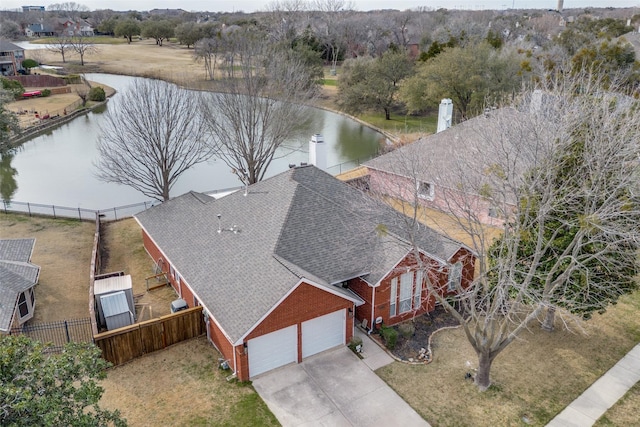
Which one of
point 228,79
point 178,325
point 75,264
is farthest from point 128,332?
point 228,79

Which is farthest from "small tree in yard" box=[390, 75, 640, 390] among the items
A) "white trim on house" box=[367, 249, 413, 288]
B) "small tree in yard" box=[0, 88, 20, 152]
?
"small tree in yard" box=[0, 88, 20, 152]

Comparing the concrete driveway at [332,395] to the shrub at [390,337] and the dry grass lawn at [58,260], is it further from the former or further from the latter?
the dry grass lawn at [58,260]

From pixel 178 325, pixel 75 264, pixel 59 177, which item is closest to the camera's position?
pixel 178 325

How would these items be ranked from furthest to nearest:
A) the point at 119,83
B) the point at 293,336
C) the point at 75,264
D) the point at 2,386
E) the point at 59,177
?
the point at 119,83 < the point at 59,177 < the point at 75,264 < the point at 293,336 < the point at 2,386

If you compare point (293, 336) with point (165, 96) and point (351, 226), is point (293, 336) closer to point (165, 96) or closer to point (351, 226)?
point (351, 226)

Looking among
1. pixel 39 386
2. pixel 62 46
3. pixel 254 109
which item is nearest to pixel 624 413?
pixel 39 386

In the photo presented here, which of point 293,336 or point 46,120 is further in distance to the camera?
point 46,120

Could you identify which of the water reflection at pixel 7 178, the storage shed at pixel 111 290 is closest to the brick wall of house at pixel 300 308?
the storage shed at pixel 111 290

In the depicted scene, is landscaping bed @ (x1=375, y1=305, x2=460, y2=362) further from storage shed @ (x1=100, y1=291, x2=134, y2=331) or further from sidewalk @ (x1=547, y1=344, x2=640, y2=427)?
storage shed @ (x1=100, y1=291, x2=134, y2=331)
